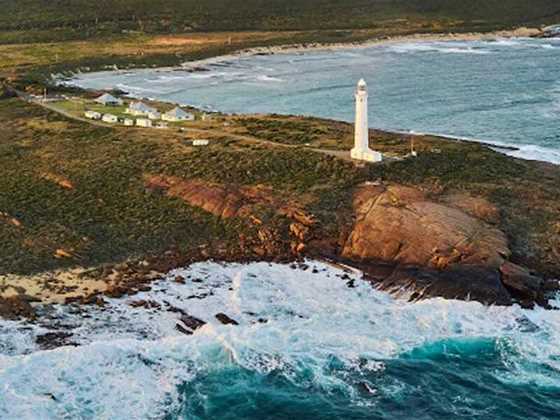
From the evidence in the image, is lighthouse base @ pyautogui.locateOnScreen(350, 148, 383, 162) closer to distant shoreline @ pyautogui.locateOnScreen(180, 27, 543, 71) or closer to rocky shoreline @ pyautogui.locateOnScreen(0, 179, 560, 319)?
rocky shoreline @ pyautogui.locateOnScreen(0, 179, 560, 319)

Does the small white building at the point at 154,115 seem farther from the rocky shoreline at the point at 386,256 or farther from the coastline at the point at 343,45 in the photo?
the rocky shoreline at the point at 386,256

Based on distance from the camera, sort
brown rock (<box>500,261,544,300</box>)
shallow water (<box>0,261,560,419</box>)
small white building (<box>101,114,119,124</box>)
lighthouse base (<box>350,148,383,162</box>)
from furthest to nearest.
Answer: small white building (<box>101,114,119,124</box>) < lighthouse base (<box>350,148,383,162</box>) < brown rock (<box>500,261,544,300</box>) < shallow water (<box>0,261,560,419</box>)

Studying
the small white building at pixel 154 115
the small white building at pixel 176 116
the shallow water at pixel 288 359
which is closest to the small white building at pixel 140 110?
the small white building at pixel 154 115

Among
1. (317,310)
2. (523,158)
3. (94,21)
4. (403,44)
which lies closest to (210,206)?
(317,310)

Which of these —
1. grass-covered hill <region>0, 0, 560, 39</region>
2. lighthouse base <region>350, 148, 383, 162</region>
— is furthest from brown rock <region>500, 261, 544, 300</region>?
grass-covered hill <region>0, 0, 560, 39</region>

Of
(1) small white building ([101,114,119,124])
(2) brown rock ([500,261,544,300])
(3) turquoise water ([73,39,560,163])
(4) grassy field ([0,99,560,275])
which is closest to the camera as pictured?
(2) brown rock ([500,261,544,300])

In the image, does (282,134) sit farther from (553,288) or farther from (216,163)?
(553,288)

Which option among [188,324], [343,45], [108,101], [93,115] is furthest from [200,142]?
[343,45]
